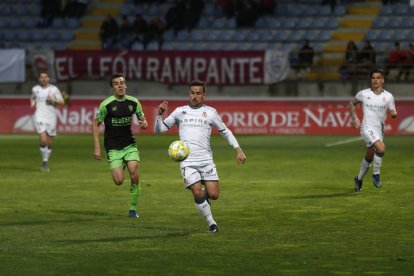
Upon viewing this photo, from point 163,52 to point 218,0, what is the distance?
5296 mm

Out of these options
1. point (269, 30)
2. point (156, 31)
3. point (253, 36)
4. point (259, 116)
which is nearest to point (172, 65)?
point (156, 31)

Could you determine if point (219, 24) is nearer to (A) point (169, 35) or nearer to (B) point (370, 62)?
(A) point (169, 35)

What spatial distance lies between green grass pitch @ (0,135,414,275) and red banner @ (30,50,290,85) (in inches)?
409

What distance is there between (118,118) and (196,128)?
2.82 meters

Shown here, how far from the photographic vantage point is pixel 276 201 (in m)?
20.8

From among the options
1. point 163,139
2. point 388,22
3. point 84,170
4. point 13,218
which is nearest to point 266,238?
point 13,218

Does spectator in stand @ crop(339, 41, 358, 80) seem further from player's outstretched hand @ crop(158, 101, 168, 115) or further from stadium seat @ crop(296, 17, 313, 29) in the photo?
player's outstretched hand @ crop(158, 101, 168, 115)

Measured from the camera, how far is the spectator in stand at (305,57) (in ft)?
139

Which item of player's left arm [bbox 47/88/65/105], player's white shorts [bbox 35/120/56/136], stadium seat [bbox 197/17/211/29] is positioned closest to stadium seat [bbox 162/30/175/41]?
stadium seat [bbox 197/17/211/29]

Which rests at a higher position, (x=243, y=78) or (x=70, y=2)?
(x=70, y=2)

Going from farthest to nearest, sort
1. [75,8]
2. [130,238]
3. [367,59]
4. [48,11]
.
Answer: [75,8]
[48,11]
[367,59]
[130,238]

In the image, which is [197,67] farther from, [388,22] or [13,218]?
[13,218]

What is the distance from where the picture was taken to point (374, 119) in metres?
22.2

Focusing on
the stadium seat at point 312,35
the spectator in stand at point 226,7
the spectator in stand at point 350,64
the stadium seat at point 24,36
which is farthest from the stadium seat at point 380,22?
the stadium seat at point 24,36
